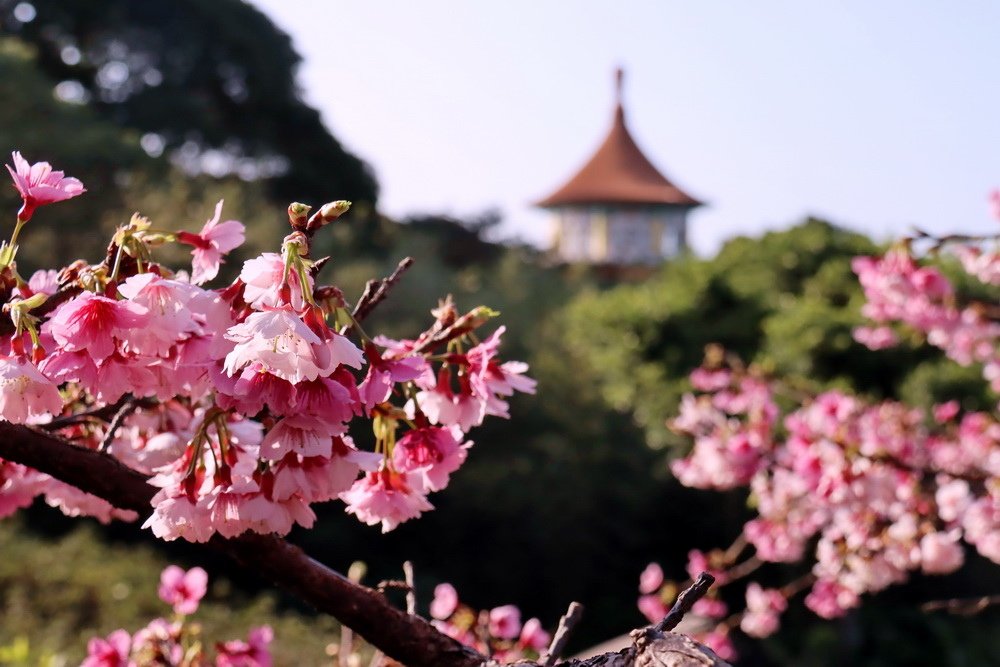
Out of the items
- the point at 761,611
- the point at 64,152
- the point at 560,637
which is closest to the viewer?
the point at 560,637

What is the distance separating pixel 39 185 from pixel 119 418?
296mm

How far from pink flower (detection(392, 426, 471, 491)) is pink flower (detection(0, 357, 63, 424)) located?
366 mm

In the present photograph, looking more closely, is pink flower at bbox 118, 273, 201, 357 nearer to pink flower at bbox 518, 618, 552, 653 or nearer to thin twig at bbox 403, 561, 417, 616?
thin twig at bbox 403, 561, 417, 616

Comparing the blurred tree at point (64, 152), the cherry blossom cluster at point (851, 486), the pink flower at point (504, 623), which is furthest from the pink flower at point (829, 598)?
the blurred tree at point (64, 152)

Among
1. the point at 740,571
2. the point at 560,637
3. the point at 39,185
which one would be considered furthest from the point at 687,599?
the point at 740,571

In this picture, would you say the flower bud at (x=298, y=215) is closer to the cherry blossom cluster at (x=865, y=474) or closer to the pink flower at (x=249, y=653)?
the pink flower at (x=249, y=653)

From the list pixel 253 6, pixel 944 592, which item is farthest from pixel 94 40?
pixel 944 592

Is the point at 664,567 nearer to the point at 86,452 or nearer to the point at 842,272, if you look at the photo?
the point at 842,272

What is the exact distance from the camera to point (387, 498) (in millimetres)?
1291

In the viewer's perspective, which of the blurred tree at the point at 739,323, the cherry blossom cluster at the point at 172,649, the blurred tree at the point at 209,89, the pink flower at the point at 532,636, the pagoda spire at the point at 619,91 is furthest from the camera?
the pagoda spire at the point at 619,91

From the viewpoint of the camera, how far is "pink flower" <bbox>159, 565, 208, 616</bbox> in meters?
2.19

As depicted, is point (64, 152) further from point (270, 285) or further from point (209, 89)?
point (270, 285)

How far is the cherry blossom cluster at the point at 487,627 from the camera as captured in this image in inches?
85.8

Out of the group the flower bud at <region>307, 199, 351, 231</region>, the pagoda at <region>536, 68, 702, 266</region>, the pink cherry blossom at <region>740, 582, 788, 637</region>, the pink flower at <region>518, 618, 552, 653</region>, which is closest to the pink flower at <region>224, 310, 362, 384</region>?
the flower bud at <region>307, 199, 351, 231</region>
